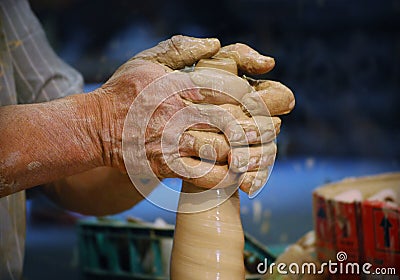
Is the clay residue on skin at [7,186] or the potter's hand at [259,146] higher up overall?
the potter's hand at [259,146]

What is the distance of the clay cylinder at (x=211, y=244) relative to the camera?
1.39 m

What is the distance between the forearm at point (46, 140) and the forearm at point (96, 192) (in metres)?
0.45

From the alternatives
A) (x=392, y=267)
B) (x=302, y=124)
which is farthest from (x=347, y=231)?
(x=302, y=124)

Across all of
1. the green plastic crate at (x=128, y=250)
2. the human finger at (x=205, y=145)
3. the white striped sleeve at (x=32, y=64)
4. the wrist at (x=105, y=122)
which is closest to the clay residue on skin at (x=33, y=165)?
the wrist at (x=105, y=122)

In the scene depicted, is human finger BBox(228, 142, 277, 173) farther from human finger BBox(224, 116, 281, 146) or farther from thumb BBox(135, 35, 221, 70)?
thumb BBox(135, 35, 221, 70)

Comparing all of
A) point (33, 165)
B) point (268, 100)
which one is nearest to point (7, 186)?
point (33, 165)

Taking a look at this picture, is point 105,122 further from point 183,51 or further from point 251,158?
point 251,158

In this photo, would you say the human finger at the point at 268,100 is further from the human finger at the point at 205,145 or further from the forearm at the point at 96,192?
the forearm at the point at 96,192

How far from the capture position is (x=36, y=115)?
1368 millimetres

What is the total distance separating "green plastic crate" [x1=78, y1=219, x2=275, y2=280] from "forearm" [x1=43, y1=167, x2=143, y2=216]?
1.41 ft

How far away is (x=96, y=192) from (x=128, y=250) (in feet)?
2.30

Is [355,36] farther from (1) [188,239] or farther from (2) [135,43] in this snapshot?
(1) [188,239]

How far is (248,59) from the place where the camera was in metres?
1.42

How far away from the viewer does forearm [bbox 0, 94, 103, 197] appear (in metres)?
1.35
